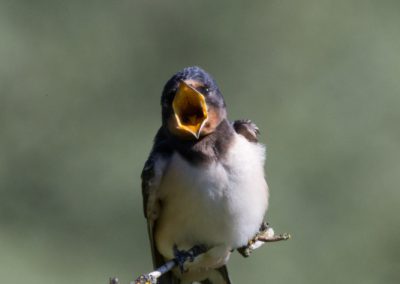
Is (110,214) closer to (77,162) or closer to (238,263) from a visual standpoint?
(77,162)

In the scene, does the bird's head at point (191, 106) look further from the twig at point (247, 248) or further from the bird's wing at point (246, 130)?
the twig at point (247, 248)

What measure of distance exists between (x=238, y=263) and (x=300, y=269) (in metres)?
0.68

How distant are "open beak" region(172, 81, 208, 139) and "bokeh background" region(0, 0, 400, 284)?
6.45 meters

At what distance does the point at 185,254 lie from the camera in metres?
6.24


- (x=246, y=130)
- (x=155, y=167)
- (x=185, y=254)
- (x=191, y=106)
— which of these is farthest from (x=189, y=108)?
(x=185, y=254)

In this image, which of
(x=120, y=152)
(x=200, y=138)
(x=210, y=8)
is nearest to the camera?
(x=200, y=138)

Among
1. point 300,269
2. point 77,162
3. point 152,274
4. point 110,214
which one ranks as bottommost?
point 152,274

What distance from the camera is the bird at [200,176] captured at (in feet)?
20.1

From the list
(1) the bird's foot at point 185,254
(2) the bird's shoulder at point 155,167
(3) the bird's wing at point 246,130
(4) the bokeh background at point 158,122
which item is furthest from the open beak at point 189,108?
(4) the bokeh background at point 158,122

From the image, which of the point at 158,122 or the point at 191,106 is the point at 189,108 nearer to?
the point at 191,106

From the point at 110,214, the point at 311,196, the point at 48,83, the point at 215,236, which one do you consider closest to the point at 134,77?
the point at 48,83

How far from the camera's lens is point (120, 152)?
15773mm

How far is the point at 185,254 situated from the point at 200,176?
1.26 ft

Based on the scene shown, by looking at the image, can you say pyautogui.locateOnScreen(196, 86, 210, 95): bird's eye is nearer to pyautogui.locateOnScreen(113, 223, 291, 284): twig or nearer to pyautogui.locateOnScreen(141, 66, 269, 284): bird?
pyautogui.locateOnScreen(141, 66, 269, 284): bird
